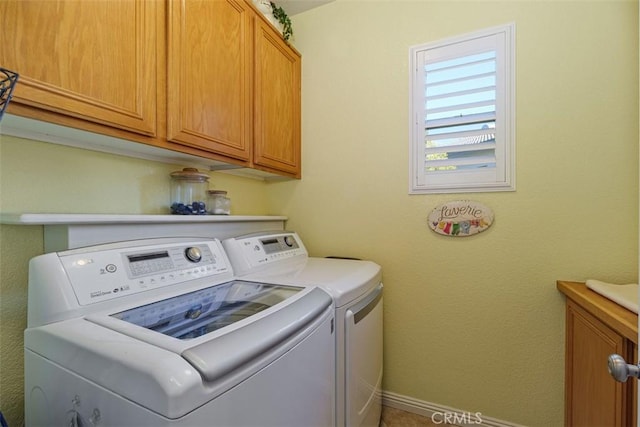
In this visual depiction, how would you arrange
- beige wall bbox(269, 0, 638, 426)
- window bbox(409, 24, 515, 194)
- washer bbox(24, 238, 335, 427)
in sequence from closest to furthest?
washer bbox(24, 238, 335, 427) → beige wall bbox(269, 0, 638, 426) → window bbox(409, 24, 515, 194)

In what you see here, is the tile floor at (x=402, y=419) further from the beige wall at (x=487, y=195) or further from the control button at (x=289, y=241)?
the control button at (x=289, y=241)

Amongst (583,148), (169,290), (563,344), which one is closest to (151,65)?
(169,290)

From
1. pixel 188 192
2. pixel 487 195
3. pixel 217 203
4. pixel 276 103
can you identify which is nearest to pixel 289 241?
pixel 217 203

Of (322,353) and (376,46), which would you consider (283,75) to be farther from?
(322,353)

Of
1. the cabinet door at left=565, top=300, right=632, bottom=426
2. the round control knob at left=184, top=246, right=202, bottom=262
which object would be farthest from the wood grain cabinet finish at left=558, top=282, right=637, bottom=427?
the round control knob at left=184, top=246, right=202, bottom=262

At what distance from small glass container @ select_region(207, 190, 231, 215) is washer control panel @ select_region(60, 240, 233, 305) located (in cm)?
30

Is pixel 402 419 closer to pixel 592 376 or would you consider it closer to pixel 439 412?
pixel 439 412

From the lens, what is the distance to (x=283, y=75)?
5.89ft

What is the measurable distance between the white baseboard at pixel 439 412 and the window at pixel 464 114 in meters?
1.23

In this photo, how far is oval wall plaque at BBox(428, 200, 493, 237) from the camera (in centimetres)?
152

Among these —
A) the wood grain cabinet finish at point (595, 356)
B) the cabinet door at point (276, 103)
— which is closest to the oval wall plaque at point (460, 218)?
the wood grain cabinet finish at point (595, 356)

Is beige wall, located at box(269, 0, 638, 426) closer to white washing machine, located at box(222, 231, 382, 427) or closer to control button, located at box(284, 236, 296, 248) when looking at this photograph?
control button, located at box(284, 236, 296, 248)

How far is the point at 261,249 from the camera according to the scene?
148 cm

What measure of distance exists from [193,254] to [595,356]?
1.61 m
